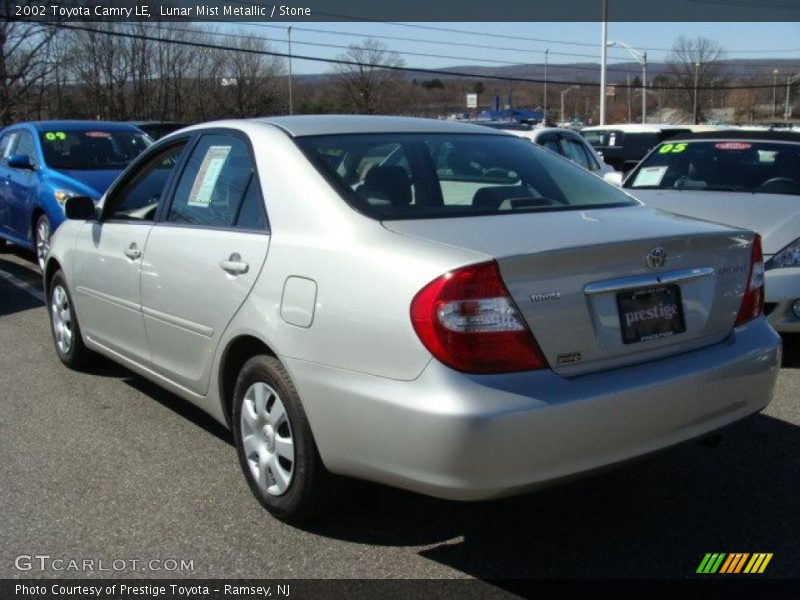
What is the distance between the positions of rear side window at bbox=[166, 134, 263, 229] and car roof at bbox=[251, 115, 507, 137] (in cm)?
21

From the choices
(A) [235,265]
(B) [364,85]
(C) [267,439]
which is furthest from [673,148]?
(B) [364,85]

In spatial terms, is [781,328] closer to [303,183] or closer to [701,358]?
[701,358]

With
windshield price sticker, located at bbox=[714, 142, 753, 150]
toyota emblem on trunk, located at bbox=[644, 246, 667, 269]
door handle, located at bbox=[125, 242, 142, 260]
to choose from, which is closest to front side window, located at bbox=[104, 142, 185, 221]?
door handle, located at bbox=[125, 242, 142, 260]

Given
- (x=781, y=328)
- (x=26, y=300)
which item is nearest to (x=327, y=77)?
(x=26, y=300)

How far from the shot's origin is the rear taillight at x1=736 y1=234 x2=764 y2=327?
3.37 metres

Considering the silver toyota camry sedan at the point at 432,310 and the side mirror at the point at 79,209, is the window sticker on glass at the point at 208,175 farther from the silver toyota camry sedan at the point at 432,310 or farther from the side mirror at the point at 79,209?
the side mirror at the point at 79,209

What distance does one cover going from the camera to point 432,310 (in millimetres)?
2729

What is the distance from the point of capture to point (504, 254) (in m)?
2.80

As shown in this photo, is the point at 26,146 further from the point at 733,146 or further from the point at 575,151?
the point at 733,146

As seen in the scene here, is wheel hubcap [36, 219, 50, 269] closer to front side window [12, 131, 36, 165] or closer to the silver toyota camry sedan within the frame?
front side window [12, 131, 36, 165]

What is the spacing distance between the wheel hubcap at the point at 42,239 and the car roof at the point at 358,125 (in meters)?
5.74

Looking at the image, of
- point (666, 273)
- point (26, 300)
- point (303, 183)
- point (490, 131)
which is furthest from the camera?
point (26, 300)

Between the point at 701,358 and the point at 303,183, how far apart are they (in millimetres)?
1627

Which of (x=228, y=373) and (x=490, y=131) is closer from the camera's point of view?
(x=228, y=373)
